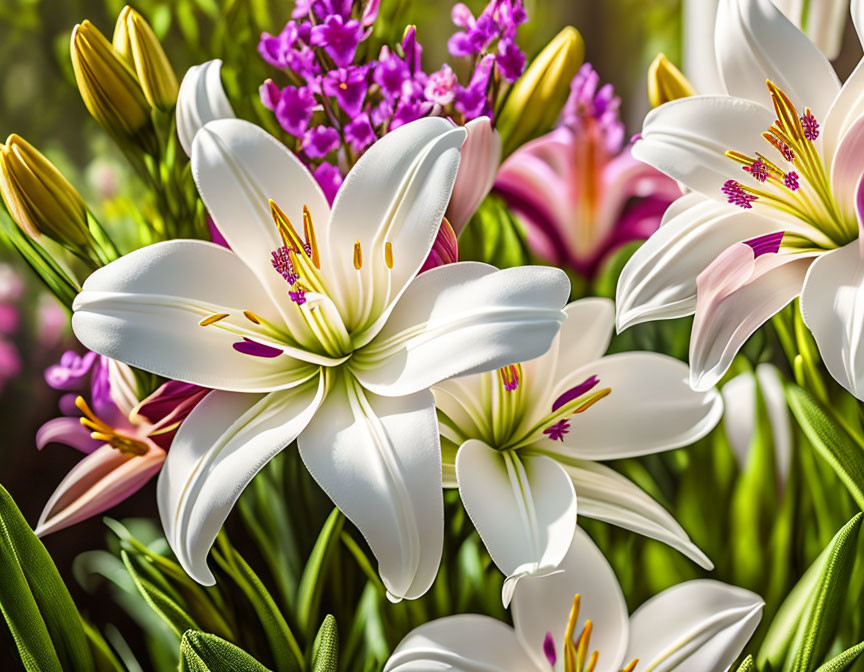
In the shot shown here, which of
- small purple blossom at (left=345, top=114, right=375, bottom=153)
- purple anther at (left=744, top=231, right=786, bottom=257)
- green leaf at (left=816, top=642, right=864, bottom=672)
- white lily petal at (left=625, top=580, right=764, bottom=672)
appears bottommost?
green leaf at (left=816, top=642, right=864, bottom=672)

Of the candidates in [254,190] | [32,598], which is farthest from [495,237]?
[32,598]

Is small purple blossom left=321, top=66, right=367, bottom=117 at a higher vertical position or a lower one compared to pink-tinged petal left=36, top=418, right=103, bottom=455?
higher

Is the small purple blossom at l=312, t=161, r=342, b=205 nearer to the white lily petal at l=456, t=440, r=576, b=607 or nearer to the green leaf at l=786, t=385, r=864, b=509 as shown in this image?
the white lily petal at l=456, t=440, r=576, b=607

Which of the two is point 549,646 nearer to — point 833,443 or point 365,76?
point 833,443

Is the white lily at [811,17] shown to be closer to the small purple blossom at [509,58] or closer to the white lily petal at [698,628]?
the small purple blossom at [509,58]

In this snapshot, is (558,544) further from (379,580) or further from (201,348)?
(201,348)

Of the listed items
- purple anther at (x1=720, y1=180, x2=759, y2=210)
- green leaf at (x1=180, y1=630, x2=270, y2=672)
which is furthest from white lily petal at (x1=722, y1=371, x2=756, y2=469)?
green leaf at (x1=180, y1=630, x2=270, y2=672)

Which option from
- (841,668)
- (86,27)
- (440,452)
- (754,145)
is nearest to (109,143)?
(86,27)
